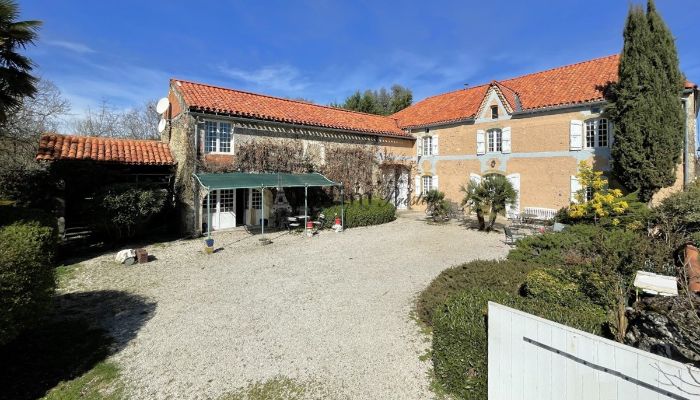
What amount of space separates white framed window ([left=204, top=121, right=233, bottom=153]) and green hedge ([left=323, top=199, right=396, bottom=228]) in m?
5.97

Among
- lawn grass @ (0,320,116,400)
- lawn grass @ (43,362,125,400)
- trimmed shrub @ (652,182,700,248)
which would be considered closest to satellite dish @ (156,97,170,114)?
lawn grass @ (0,320,116,400)

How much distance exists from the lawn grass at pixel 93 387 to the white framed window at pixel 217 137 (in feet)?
38.6

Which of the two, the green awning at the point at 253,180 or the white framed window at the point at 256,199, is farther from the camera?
the white framed window at the point at 256,199

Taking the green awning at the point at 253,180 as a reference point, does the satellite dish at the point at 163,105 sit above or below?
above

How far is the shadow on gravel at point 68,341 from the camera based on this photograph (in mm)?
4992

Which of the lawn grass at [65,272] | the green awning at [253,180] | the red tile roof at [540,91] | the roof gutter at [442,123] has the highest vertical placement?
the red tile roof at [540,91]

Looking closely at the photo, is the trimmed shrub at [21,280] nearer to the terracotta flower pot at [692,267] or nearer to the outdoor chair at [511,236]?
the terracotta flower pot at [692,267]

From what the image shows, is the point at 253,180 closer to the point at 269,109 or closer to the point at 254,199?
the point at 254,199

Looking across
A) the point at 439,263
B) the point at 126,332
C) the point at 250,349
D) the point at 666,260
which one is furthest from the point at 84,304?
the point at 666,260

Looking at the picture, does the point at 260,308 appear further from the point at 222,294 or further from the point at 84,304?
the point at 84,304

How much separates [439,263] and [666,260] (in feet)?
18.0

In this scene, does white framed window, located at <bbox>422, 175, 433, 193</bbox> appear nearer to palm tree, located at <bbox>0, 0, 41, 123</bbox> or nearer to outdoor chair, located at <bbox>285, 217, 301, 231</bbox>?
outdoor chair, located at <bbox>285, 217, 301, 231</bbox>

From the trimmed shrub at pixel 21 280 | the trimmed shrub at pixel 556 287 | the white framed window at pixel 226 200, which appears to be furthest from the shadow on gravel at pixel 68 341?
the white framed window at pixel 226 200

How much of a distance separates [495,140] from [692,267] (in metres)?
16.2
